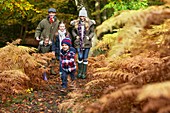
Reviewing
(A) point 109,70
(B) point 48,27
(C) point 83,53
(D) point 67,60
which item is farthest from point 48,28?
(A) point 109,70

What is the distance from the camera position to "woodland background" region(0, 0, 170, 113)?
256cm

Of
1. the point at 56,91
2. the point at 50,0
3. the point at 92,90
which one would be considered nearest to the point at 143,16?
the point at 92,90

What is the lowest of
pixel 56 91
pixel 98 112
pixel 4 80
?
pixel 56 91

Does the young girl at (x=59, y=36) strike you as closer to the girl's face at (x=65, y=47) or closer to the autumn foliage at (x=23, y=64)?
the autumn foliage at (x=23, y=64)

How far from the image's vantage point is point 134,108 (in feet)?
8.64

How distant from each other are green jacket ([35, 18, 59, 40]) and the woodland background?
2.61ft

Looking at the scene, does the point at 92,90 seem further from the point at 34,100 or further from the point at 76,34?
the point at 76,34

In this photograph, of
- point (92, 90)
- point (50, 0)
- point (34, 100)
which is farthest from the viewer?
point (50, 0)

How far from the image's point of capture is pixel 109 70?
13.1 ft

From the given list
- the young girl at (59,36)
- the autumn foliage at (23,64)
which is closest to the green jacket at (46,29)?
the young girl at (59,36)

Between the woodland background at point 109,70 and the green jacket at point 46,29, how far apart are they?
31.3 inches

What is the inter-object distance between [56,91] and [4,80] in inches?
67.7

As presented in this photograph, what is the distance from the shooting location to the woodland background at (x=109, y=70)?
2557 mm

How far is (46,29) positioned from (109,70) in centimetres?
511
